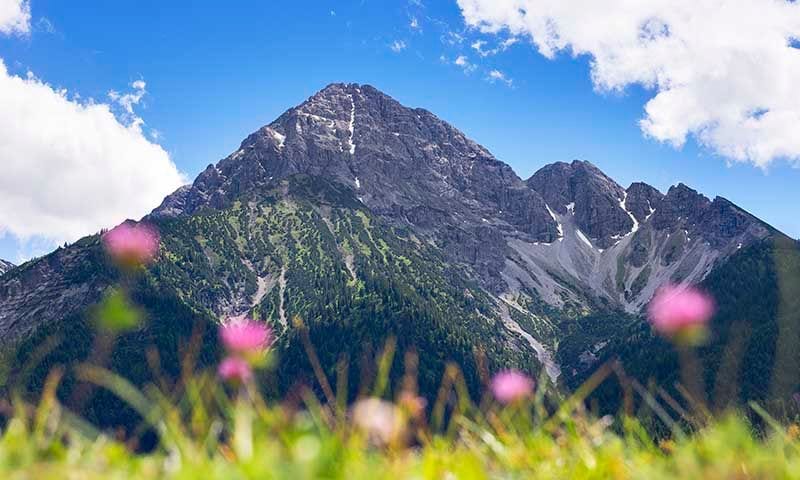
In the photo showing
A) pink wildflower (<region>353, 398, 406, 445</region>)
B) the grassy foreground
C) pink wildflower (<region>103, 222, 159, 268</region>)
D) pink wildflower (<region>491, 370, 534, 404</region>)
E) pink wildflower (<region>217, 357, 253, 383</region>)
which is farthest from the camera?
pink wildflower (<region>103, 222, 159, 268</region>)

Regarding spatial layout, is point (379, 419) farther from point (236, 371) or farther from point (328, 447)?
point (236, 371)

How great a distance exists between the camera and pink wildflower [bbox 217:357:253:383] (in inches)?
94.3

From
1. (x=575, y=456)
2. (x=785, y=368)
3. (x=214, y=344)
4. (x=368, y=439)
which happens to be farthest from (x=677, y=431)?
(x=214, y=344)

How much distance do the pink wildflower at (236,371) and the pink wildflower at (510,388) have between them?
3.64 feet

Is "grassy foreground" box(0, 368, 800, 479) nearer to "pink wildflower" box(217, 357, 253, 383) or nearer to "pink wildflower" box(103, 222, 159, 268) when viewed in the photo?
"pink wildflower" box(217, 357, 253, 383)

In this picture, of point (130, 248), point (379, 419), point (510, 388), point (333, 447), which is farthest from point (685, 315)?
point (130, 248)

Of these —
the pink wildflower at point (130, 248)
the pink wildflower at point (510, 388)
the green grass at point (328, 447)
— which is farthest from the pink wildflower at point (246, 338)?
the pink wildflower at point (510, 388)

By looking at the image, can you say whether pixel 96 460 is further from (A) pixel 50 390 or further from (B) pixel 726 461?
(B) pixel 726 461

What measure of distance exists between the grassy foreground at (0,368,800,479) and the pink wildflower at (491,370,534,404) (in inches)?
5.9

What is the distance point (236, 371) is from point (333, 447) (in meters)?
0.84

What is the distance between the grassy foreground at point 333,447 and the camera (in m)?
1.59

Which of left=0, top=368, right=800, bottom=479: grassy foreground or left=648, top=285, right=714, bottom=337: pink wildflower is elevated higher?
left=648, top=285, right=714, bottom=337: pink wildflower

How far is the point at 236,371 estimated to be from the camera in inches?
95.4

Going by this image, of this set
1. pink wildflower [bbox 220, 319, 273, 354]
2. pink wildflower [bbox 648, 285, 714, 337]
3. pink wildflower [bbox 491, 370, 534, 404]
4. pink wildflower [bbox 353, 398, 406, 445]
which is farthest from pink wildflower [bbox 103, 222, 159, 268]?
pink wildflower [bbox 648, 285, 714, 337]
